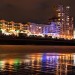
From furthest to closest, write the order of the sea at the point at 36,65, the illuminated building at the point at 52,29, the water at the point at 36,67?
1. the illuminated building at the point at 52,29
2. the sea at the point at 36,65
3. the water at the point at 36,67

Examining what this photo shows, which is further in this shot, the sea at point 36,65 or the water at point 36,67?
the sea at point 36,65

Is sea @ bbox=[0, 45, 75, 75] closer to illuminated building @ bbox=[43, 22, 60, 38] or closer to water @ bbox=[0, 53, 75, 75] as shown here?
water @ bbox=[0, 53, 75, 75]

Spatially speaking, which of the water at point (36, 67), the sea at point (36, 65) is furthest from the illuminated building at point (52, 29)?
the water at point (36, 67)

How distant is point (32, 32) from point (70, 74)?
110332 millimetres

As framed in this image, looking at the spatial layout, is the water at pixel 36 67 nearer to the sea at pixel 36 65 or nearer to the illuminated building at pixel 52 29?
the sea at pixel 36 65

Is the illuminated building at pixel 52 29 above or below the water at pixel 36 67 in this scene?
above

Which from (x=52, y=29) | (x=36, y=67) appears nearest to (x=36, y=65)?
(x=36, y=67)

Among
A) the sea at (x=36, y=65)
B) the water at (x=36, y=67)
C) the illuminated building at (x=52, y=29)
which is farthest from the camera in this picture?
the illuminated building at (x=52, y=29)

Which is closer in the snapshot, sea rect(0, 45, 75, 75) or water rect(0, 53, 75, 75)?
water rect(0, 53, 75, 75)

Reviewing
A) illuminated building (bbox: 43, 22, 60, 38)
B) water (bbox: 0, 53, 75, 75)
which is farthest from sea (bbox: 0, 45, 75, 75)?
illuminated building (bbox: 43, 22, 60, 38)

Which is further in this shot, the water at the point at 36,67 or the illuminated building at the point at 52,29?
the illuminated building at the point at 52,29

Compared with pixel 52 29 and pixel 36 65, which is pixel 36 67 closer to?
pixel 36 65

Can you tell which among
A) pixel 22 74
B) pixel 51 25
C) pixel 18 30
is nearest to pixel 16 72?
pixel 22 74

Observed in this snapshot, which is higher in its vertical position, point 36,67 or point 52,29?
point 52,29
